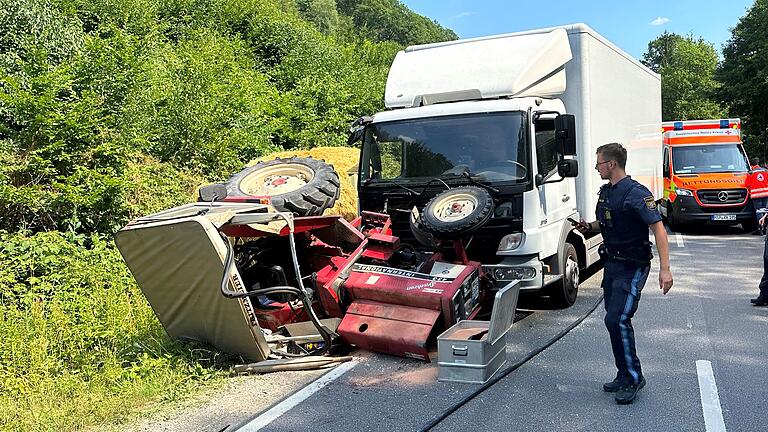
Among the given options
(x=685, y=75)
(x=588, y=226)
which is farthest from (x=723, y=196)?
(x=685, y=75)

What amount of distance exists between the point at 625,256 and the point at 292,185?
12.4 feet

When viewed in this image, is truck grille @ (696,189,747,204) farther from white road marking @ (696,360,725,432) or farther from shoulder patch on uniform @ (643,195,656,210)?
shoulder patch on uniform @ (643,195,656,210)

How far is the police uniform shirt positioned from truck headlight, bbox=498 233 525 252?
1.91 meters

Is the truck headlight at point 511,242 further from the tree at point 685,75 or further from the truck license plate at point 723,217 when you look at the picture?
the tree at point 685,75

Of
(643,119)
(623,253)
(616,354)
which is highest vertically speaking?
(643,119)

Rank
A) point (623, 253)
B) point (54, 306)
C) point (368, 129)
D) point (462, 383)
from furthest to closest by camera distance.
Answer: point (368, 129) < point (54, 306) < point (462, 383) < point (623, 253)

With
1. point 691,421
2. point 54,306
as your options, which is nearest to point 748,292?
point 691,421

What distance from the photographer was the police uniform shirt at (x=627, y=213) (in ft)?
16.3

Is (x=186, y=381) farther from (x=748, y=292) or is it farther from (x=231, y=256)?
(x=748, y=292)

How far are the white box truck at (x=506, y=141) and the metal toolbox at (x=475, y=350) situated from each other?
1.32 metres

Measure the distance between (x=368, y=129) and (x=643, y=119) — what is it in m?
6.84

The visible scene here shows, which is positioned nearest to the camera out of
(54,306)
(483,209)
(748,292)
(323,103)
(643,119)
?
(483,209)

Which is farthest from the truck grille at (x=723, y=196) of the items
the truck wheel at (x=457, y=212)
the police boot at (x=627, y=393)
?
the police boot at (x=627, y=393)

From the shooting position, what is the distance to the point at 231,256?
18.5ft
